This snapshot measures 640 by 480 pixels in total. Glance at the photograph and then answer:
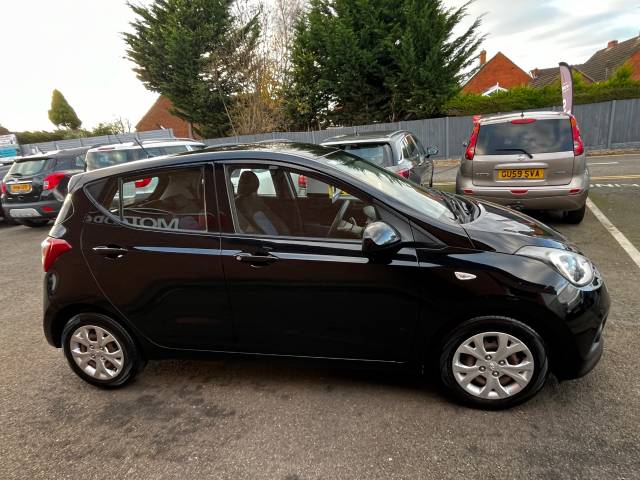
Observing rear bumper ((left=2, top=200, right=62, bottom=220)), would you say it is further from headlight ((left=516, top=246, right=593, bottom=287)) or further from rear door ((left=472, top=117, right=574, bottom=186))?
headlight ((left=516, top=246, right=593, bottom=287))

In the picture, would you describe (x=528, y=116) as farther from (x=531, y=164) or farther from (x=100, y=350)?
(x=100, y=350)

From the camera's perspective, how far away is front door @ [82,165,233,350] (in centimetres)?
263

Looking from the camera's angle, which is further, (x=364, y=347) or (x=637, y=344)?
(x=637, y=344)

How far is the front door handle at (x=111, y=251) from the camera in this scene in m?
2.73

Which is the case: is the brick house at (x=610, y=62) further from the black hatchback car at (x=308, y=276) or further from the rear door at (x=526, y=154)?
the black hatchback car at (x=308, y=276)

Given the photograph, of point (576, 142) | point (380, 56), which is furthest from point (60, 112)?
point (576, 142)

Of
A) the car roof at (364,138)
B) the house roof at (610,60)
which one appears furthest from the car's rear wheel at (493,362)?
the house roof at (610,60)

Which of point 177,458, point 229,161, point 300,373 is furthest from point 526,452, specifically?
point 229,161

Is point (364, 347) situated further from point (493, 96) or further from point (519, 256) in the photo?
point (493, 96)

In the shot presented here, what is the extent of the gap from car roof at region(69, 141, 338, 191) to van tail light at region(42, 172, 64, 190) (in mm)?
6595

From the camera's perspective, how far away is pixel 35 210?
333 inches

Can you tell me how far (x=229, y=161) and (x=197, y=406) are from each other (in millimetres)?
1611

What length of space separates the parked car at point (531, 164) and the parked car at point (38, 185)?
7887 millimetres

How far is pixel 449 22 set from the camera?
18.5 m
